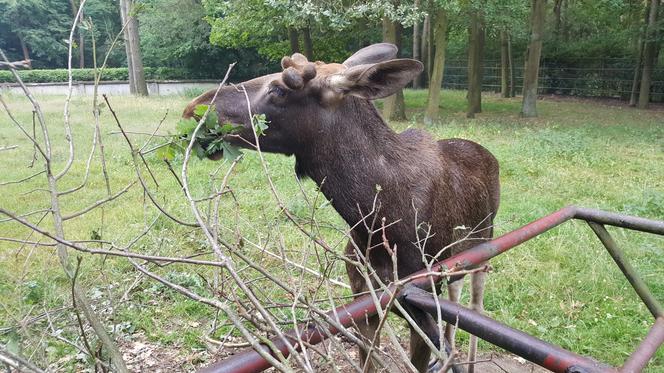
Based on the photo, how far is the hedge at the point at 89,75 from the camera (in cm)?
3759

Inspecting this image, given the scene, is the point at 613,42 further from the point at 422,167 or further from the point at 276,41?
the point at 422,167

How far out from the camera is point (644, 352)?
1.75m

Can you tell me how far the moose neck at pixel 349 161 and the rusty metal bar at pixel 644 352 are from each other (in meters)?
1.32

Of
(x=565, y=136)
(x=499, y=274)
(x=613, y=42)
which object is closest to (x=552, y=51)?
(x=613, y=42)

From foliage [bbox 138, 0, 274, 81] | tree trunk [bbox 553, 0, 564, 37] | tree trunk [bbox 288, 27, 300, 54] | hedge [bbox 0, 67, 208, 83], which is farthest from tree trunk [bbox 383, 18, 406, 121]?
hedge [bbox 0, 67, 208, 83]

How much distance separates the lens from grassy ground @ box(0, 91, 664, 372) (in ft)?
14.7

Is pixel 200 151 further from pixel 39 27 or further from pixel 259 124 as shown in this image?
pixel 39 27

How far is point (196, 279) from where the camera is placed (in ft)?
16.2

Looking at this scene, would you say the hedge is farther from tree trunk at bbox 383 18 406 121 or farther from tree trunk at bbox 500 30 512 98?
tree trunk at bbox 383 18 406 121

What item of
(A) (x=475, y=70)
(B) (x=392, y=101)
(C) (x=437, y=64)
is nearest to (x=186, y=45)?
(A) (x=475, y=70)

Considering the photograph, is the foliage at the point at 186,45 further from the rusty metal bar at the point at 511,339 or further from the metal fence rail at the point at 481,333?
the rusty metal bar at the point at 511,339

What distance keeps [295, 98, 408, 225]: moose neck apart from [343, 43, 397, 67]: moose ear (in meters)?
0.69

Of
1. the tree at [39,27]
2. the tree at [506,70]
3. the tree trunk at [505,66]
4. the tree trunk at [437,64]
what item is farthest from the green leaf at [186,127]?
the tree at [39,27]

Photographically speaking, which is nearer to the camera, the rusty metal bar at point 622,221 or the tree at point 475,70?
the rusty metal bar at point 622,221
